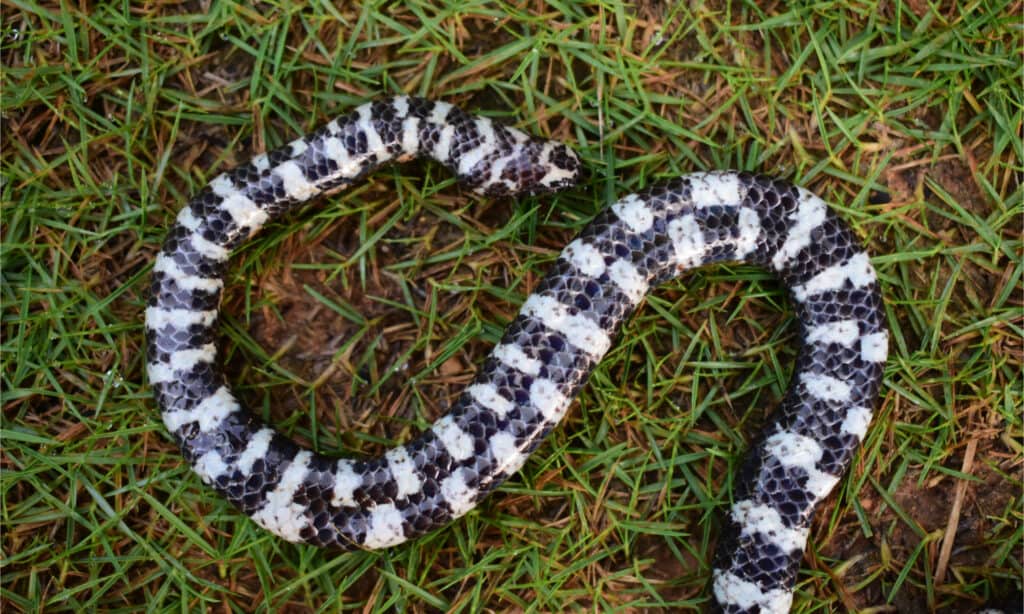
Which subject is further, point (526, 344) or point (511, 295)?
point (511, 295)

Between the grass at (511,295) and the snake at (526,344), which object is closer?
the snake at (526,344)

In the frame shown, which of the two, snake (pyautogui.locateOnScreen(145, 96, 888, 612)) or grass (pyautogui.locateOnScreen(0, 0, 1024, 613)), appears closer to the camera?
snake (pyautogui.locateOnScreen(145, 96, 888, 612))

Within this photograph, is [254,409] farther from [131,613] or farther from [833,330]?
[833,330]

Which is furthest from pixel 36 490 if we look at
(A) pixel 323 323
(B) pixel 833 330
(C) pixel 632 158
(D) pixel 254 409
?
(B) pixel 833 330
